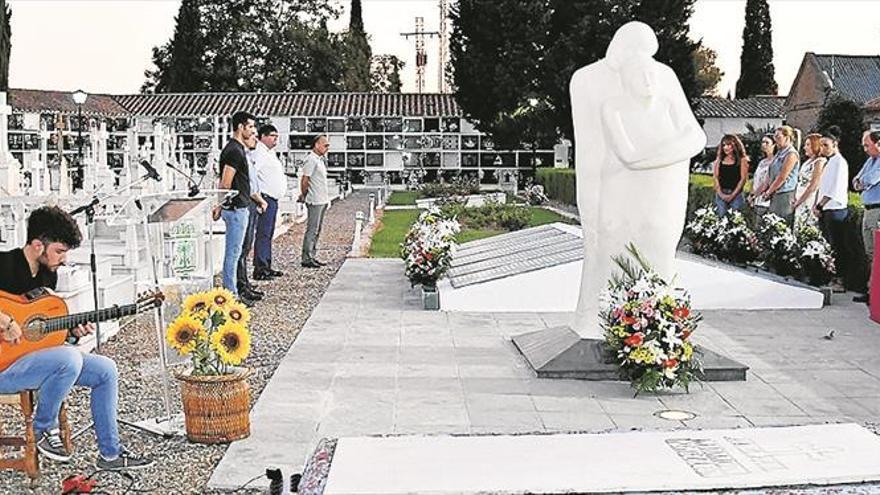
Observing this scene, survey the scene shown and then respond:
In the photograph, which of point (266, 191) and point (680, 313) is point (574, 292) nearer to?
point (680, 313)

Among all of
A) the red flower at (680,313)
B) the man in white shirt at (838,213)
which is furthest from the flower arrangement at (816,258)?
the red flower at (680,313)

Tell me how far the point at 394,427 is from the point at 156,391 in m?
1.71

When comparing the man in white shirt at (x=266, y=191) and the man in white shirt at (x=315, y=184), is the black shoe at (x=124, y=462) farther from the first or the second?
the man in white shirt at (x=315, y=184)

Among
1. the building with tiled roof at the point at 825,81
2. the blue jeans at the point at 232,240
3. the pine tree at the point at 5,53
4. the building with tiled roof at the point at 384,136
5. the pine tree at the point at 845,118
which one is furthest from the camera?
the building with tiled roof at the point at 825,81

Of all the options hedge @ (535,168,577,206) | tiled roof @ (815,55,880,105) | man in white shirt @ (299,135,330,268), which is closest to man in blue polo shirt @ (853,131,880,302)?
man in white shirt @ (299,135,330,268)

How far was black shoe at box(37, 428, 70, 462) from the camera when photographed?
499 cm

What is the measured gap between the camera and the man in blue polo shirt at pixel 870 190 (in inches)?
371

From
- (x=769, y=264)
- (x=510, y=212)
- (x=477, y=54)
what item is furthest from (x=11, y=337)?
(x=477, y=54)

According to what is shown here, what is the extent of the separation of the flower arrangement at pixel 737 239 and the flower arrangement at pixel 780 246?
0.29 meters

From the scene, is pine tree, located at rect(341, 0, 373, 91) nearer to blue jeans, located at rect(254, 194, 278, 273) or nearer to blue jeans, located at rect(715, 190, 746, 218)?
blue jeans, located at rect(715, 190, 746, 218)

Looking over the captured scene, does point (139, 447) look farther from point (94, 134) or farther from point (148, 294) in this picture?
point (94, 134)

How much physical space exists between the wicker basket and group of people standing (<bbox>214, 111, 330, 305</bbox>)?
385 centimetres

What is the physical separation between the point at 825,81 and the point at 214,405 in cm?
4330

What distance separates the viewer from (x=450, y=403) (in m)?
6.04
